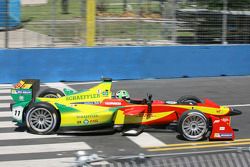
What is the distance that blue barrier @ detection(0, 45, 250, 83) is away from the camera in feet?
47.0

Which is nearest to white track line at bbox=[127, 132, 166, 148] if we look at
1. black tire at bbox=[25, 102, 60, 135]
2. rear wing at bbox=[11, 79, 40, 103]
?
black tire at bbox=[25, 102, 60, 135]

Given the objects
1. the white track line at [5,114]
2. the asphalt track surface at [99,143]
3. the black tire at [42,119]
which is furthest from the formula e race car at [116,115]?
the white track line at [5,114]

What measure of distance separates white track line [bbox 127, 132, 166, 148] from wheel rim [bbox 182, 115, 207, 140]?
47 centimetres

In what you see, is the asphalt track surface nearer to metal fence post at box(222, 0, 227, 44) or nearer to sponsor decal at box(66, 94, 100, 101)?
sponsor decal at box(66, 94, 100, 101)

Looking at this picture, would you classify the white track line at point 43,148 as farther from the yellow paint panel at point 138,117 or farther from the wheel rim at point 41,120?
the yellow paint panel at point 138,117

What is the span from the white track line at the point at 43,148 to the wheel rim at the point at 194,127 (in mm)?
1650

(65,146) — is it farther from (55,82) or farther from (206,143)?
(55,82)

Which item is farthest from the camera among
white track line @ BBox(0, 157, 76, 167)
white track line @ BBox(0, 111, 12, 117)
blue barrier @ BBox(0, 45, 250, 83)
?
blue barrier @ BBox(0, 45, 250, 83)

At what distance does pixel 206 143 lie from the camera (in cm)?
856

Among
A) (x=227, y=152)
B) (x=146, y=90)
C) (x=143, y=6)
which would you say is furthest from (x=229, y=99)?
(x=227, y=152)

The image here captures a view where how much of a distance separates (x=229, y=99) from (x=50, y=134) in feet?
17.3

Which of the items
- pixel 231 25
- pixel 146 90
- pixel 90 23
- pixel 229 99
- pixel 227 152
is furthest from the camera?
pixel 231 25

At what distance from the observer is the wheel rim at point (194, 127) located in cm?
855

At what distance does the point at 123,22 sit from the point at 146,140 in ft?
24.7
